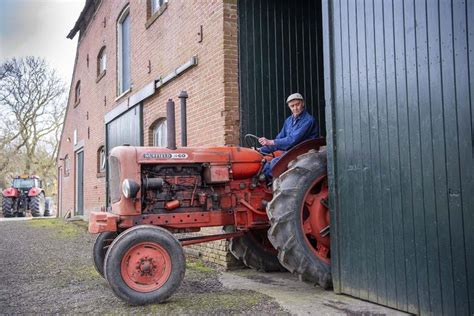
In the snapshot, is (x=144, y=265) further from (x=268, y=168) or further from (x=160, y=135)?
(x=160, y=135)

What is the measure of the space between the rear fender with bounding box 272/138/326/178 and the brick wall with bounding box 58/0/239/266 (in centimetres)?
149

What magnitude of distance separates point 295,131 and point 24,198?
27599mm

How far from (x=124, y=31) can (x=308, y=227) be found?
9.56 meters

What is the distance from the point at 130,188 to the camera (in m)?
5.52

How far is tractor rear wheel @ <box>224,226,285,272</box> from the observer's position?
271 inches

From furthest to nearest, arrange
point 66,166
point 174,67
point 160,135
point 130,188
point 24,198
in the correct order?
1. point 24,198
2. point 66,166
3. point 160,135
4. point 174,67
5. point 130,188

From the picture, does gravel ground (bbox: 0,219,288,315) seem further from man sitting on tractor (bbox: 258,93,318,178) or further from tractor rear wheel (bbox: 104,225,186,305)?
man sitting on tractor (bbox: 258,93,318,178)

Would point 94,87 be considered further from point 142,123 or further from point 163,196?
point 163,196

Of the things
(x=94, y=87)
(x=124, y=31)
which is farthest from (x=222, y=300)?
(x=94, y=87)

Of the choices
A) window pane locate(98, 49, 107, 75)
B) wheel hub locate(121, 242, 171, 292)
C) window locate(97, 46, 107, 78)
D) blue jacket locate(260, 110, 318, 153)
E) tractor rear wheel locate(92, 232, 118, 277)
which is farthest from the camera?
window pane locate(98, 49, 107, 75)

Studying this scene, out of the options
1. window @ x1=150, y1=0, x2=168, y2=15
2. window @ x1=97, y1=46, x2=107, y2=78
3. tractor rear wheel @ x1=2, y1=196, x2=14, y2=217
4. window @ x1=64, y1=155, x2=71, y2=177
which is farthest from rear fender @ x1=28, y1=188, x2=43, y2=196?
window @ x1=150, y1=0, x2=168, y2=15

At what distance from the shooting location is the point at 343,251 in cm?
536

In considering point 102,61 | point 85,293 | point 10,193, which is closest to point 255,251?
point 85,293

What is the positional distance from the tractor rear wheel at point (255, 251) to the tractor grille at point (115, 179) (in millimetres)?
1504
